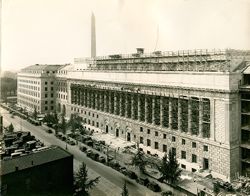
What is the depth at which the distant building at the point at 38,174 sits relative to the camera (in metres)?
35.4

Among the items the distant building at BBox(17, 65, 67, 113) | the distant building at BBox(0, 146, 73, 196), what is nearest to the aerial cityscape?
the distant building at BBox(0, 146, 73, 196)

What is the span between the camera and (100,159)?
55.7 m

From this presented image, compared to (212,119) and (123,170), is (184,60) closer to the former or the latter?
(212,119)

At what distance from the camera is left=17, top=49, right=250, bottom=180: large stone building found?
45875 mm

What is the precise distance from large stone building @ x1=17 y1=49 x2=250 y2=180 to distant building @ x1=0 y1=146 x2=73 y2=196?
71.7 feet

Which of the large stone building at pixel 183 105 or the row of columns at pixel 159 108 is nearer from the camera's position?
the large stone building at pixel 183 105

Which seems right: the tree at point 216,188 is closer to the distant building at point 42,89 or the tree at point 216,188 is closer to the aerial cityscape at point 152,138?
the aerial cityscape at point 152,138

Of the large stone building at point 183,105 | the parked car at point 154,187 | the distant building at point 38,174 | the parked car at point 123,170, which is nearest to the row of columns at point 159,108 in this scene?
the large stone building at point 183,105

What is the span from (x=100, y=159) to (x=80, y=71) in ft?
127

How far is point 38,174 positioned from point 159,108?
28.3 m

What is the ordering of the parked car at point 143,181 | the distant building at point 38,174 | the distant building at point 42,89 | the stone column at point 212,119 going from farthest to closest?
the distant building at point 42,89
the stone column at point 212,119
the parked car at point 143,181
the distant building at point 38,174

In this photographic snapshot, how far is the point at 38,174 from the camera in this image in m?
37.8

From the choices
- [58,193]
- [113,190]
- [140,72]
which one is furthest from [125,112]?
[58,193]

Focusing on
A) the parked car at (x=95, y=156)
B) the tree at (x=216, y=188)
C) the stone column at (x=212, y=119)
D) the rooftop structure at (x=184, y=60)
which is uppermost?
the rooftop structure at (x=184, y=60)
